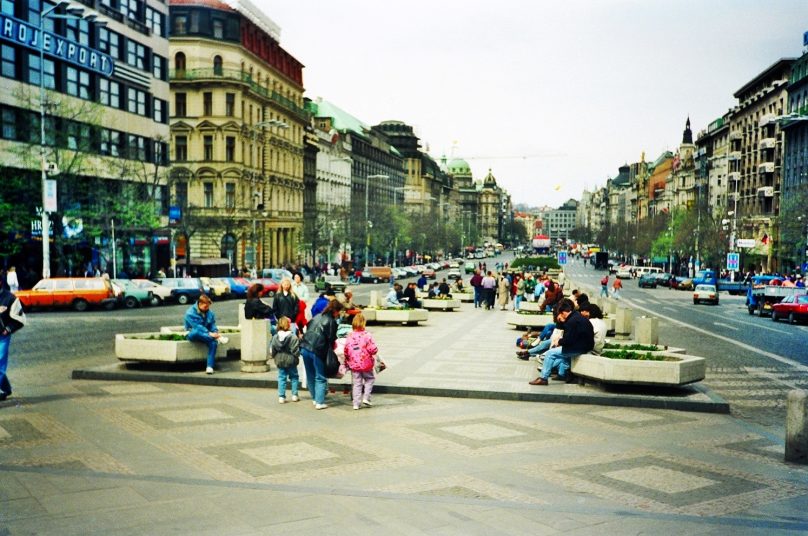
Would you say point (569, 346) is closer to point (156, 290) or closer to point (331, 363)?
point (331, 363)

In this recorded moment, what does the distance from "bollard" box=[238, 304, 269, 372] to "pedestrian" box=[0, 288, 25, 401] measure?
409 centimetres

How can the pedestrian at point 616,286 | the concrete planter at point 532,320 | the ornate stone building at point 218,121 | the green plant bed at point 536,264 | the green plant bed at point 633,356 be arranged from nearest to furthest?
the green plant bed at point 633,356, the concrete planter at point 532,320, the pedestrian at point 616,286, the ornate stone building at point 218,121, the green plant bed at point 536,264

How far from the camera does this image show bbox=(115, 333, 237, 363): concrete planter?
15492 mm

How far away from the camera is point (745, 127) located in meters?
99.2

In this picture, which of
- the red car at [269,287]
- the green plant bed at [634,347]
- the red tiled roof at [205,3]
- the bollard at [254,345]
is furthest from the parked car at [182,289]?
the red tiled roof at [205,3]

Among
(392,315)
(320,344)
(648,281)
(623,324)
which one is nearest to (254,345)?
(320,344)

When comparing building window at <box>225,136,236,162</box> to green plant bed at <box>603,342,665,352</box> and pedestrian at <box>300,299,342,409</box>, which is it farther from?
pedestrian at <box>300,299,342,409</box>

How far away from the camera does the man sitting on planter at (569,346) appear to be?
14898mm

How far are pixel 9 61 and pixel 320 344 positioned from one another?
118 ft

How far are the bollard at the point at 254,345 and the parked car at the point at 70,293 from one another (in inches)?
824

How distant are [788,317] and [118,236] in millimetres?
35825

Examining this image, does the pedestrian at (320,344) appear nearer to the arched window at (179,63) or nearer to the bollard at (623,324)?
the bollard at (623,324)

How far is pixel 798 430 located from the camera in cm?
989

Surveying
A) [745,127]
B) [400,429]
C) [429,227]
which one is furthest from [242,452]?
[429,227]
